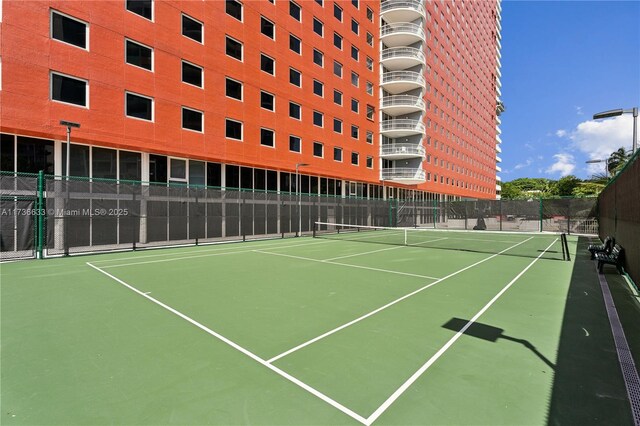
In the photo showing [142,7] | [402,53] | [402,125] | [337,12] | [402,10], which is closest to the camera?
[142,7]

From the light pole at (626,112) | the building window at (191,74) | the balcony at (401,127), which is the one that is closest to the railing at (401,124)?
the balcony at (401,127)

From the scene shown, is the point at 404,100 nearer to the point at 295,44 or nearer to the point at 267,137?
the point at 295,44

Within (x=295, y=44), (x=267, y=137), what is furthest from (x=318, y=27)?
(x=267, y=137)

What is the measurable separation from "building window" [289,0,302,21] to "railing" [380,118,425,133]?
58.8 feet

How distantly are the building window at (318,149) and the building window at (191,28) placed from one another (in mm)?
13580

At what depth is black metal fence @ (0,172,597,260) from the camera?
13.0m

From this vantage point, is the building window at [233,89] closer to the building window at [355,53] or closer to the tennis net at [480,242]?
the tennis net at [480,242]

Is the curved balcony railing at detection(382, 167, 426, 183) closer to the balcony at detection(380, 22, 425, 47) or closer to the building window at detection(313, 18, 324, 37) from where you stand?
the balcony at detection(380, 22, 425, 47)

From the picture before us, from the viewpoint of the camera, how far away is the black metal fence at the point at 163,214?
12969mm

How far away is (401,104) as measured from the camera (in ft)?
145

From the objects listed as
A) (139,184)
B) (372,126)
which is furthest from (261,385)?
(372,126)

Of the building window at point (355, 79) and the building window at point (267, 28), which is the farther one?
the building window at point (355, 79)

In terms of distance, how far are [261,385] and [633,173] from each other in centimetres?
1056

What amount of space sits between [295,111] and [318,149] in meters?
4.41
